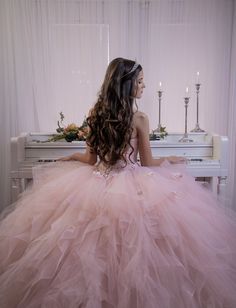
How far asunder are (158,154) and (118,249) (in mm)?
1245

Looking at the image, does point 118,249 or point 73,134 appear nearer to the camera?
point 118,249

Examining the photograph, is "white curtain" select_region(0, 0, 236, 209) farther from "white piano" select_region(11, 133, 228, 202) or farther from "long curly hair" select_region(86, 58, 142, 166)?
"long curly hair" select_region(86, 58, 142, 166)

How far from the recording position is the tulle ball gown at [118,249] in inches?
56.2

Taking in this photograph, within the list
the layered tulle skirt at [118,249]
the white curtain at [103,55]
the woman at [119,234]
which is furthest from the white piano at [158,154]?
the white curtain at [103,55]

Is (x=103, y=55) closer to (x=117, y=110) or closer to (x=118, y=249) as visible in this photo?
(x=117, y=110)

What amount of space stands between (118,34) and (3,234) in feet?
7.95

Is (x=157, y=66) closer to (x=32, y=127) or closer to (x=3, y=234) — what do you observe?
(x=32, y=127)

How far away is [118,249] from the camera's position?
1532 mm

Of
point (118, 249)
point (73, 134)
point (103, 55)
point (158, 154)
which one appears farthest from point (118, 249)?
point (103, 55)

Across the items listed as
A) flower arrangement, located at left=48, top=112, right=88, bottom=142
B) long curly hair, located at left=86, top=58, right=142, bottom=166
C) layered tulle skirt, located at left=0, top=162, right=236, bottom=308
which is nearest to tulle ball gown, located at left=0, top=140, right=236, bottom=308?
layered tulle skirt, located at left=0, top=162, right=236, bottom=308

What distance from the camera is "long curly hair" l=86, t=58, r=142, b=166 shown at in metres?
1.89

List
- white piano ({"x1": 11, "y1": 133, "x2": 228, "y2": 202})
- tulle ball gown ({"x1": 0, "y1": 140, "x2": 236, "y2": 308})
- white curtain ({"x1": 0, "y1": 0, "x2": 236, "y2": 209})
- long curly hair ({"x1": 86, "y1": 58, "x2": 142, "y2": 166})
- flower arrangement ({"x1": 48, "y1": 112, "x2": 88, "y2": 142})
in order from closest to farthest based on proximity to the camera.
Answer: tulle ball gown ({"x1": 0, "y1": 140, "x2": 236, "y2": 308}) < long curly hair ({"x1": 86, "y1": 58, "x2": 142, "y2": 166}) < white piano ({"x1": 11, "y1": 133, "x2": 228, "y2": 202}) < flower arrangement ({"x1": 48, "y1": 112, "x2": 88, "y2": 142}) < white curtain ({"x1": 0, "y1": 0, "x2": 236, "y2": 209})

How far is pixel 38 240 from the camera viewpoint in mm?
1572

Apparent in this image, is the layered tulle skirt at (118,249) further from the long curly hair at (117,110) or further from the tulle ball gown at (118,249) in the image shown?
the long curly hair at (117,110)
